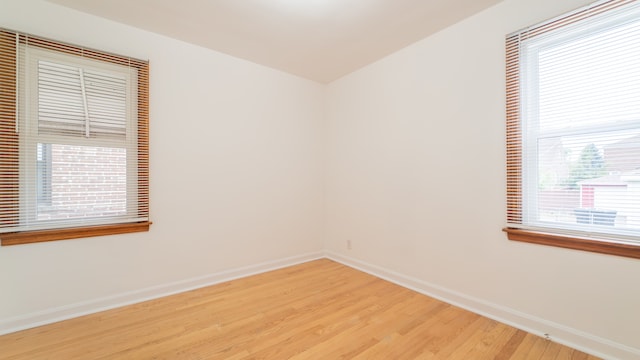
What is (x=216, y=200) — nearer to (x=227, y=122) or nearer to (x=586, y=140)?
(x=227, y=122)

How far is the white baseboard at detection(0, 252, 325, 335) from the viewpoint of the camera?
2061 millimetres

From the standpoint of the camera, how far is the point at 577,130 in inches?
72.7

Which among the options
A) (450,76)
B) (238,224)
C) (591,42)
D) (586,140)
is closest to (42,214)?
(238,224)

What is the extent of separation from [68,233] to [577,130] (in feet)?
13.5

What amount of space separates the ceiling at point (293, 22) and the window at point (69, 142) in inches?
19.5

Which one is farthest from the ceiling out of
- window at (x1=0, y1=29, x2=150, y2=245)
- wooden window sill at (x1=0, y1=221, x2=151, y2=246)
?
wooden window sill at (x1=0, y1=221, x2=151, y2=246)

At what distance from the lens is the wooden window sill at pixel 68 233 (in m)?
2.03

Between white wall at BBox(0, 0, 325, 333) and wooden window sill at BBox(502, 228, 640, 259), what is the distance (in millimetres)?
2526

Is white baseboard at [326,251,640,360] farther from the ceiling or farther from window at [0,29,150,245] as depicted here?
window at [0,29,150,245]

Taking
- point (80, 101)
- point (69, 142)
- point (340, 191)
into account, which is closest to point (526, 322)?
point (340, 191)

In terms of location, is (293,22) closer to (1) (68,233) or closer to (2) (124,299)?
(1) (68,233)

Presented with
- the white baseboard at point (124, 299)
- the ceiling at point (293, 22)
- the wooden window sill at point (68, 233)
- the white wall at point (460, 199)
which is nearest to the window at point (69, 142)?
the wooden window sill at point (68, 233)

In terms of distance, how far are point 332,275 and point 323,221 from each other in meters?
0.99

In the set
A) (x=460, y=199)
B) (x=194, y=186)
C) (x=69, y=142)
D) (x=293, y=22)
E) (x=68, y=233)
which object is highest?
(x=293, y=22)
